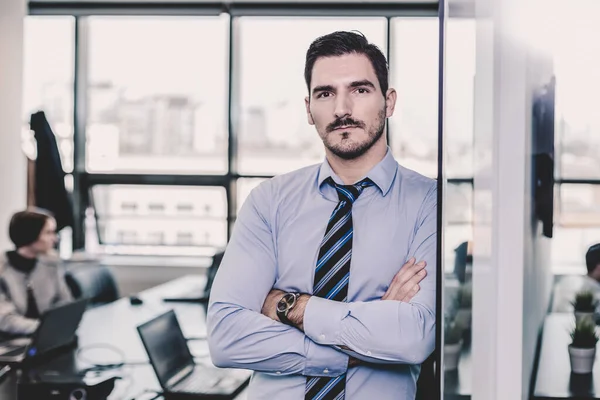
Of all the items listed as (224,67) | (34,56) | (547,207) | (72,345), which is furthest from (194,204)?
(547,207)

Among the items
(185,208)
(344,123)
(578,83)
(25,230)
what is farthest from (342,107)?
(185,208)

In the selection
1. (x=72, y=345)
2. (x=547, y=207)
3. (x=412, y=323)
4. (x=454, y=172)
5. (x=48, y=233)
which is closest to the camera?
(x=454, y=172)

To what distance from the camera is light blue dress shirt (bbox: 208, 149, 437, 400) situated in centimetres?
160

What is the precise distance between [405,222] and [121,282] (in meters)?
5.13

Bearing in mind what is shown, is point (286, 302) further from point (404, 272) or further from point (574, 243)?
point (574, 243)

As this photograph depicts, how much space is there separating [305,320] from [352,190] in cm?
32

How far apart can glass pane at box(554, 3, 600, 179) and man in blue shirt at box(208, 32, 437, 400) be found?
1.97ft

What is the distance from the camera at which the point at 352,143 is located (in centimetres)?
166

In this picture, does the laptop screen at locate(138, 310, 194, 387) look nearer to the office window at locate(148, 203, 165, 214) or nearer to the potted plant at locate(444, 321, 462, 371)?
the potted plant at locate(444, 321, 462, 371)

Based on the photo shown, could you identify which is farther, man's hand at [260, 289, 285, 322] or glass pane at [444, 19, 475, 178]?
man's hand at [260, 289, 285, 322]

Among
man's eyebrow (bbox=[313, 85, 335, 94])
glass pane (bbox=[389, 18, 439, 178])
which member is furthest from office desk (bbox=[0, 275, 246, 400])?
glass pane (bbox=[389, 18, 439, 178])

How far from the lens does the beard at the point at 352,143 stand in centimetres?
164

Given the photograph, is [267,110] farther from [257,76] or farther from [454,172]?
[454,172]

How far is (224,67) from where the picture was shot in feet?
21.5
